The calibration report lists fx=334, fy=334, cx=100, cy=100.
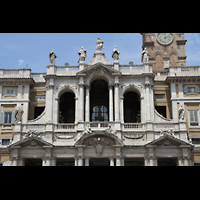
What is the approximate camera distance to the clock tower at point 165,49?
51.0 m

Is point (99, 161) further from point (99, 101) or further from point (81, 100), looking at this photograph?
point (99, 101)

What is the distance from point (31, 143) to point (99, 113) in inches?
353

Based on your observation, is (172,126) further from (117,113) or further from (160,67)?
(160,67)

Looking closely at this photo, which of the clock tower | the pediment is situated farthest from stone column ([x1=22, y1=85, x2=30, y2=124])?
the clock tower

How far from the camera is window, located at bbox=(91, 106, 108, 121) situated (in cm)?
3853

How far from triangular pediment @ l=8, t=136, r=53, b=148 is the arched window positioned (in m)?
7.31

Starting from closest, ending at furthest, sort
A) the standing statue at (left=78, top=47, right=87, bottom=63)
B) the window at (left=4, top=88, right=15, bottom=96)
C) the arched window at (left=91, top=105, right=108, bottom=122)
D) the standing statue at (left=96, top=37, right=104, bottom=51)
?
the window at (left=4, top=88, right=15, bottom=96) < the standing statue at (left=78, top=47, right=87, bottom=63) < the standing statue at (left=96, top=37, right=104, bottom=51) < the arched window at (left=91, top=105, right=108, bottom=122)

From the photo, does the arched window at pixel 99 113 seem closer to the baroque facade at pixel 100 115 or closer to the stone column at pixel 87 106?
the baroque facade at pixel 100 115

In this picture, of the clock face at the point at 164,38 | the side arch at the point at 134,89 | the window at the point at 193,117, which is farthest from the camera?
the clock face at the point at 164,38

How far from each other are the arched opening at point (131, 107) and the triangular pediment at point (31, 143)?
1031cm

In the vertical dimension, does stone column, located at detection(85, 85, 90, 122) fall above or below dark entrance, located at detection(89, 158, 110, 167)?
above

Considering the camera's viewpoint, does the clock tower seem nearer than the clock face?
Yes

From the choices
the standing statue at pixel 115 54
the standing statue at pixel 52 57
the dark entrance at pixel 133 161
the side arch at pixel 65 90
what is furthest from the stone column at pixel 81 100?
the dark entrance at pixel 133 161

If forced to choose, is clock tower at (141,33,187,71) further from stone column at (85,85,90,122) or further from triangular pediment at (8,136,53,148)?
triangular pediment at (8,136,53,148)
